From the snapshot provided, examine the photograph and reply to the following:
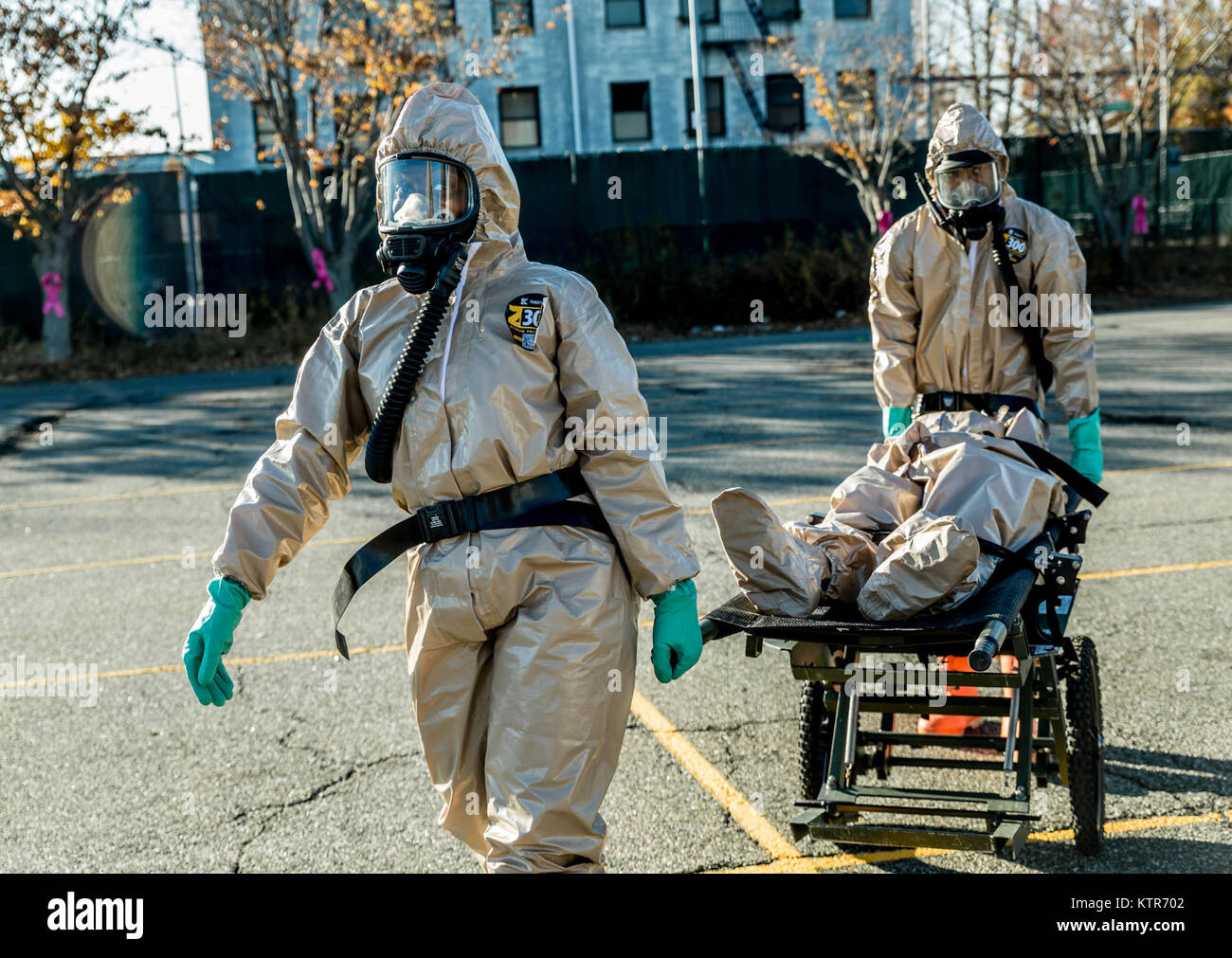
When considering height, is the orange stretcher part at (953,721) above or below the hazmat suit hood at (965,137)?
below

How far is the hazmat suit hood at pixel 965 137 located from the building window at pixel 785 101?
28513mm

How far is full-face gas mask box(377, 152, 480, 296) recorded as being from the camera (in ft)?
9.88

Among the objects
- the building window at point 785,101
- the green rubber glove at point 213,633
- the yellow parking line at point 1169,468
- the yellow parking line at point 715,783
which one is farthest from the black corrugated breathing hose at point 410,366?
the building window at point 785,101

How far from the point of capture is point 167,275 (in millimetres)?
23312

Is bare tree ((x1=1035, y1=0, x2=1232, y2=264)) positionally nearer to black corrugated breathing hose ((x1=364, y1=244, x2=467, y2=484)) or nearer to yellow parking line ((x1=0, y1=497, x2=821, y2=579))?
yellow parking line ((x1=0, y1=497, x2=821, y2=579))

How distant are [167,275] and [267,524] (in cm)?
2203

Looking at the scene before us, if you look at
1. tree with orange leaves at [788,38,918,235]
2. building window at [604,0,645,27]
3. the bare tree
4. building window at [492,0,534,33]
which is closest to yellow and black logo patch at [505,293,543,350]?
tree with orange leaves at [788,38,918,235]

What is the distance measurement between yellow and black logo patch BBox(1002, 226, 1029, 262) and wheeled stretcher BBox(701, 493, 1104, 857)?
1241 millimetres

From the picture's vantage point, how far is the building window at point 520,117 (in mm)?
31159

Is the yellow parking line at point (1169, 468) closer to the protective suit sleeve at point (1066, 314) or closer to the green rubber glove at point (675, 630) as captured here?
the protective suit sleeve at point (1066, 314)

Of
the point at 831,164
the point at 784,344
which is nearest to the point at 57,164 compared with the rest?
the point at 784,344

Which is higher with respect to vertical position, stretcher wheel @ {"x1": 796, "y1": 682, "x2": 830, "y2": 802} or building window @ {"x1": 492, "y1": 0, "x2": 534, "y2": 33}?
building window @ {"x1": 492, "y1": 0, "x2": 534, "y2": 33}

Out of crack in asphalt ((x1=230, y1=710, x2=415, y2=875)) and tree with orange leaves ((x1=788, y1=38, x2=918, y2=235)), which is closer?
crack in asphalt ((x1=230, y1=710, x2=415, y2=875))
